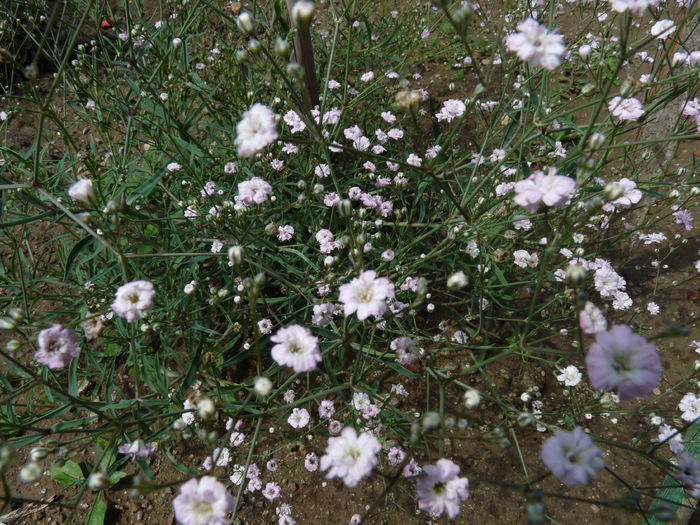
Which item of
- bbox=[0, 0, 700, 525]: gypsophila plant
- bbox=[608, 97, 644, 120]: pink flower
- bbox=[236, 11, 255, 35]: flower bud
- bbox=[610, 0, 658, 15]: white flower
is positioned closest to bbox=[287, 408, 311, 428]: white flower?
bbox=[0, 0, 700, 525]: gypsophila plant

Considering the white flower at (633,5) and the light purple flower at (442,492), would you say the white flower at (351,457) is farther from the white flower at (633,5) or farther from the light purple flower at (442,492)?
the white flower at (633,5)

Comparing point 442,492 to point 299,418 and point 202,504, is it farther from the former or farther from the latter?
point 299,418

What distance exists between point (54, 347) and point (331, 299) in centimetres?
143

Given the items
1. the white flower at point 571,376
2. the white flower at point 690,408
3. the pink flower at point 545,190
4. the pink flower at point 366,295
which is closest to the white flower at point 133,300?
the pink flower at point 366,295

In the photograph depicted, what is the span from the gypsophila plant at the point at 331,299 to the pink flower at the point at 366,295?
0.03ft

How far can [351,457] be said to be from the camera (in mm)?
1629

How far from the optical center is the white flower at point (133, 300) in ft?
6.22

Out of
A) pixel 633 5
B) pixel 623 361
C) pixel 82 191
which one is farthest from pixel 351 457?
pixel 633 5

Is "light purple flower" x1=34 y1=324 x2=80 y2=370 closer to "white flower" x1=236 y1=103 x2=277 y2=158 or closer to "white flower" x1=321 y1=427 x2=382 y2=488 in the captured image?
"white flower" x1=236 y1=103 x2=277 y2=158

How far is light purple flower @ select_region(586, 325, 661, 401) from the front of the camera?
1521mm

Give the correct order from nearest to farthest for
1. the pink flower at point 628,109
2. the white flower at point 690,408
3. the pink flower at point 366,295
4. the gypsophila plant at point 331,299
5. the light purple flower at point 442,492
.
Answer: the light purple flower at point 442,492 < the pink flower at point 366,295 < the gypsophila plant at point 331,299 < the pink flower at point 628,109 < the white flower at point 690,408

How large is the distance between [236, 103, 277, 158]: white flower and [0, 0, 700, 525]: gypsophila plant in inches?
0.5

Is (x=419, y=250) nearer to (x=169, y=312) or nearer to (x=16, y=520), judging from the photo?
(x=169, y=312)

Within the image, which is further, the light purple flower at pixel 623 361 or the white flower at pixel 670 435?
the white flower at pixel 670 435
